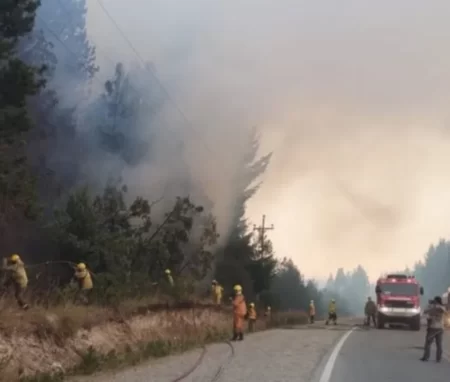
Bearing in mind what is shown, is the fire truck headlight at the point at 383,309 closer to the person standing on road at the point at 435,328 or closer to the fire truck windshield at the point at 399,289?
the fire truck windshield at the point at 399,289

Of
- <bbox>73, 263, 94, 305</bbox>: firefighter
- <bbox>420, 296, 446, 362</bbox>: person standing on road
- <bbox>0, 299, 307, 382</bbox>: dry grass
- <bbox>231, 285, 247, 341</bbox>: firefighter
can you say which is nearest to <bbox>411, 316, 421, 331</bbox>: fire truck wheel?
<bbox>231, 285, 247, 341</bbox>: firefighter

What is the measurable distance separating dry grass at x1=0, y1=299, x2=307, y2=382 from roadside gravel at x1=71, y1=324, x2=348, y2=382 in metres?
0.75

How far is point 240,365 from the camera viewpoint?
16984mm

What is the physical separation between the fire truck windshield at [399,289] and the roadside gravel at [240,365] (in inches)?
708

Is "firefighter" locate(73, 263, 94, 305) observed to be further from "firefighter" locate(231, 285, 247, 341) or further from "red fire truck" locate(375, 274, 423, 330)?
"red fire truck" locate(375, 274, 423, 330)

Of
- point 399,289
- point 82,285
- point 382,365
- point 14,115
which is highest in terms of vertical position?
point 14,115

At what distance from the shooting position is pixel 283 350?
21.5m

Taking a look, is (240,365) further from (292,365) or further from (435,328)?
(435,328)

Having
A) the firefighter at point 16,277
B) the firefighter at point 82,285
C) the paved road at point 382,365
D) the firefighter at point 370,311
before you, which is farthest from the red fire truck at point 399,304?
the firefighter at point 16,277

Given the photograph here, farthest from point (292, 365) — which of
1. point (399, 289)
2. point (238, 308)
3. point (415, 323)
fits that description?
point (399, 289)

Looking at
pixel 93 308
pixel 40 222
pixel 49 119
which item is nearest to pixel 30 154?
pixel 49 119

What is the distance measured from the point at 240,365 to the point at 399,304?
25.3 meters

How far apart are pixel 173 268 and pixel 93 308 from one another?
831 inches

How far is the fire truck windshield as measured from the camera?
134 ft
